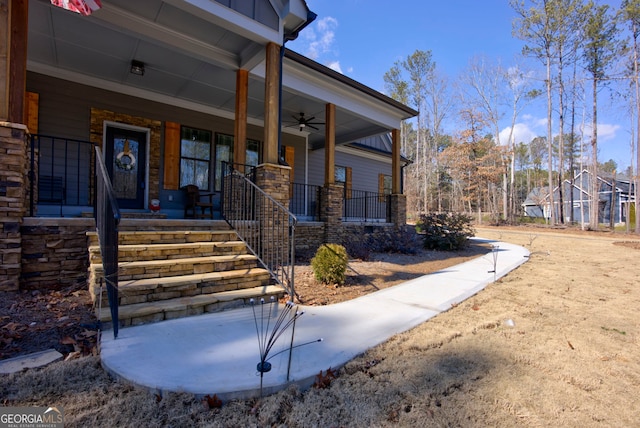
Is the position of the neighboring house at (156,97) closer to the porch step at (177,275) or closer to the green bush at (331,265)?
the porch step at (177,275)

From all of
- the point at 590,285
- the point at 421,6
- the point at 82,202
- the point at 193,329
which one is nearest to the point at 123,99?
the point at 82,202

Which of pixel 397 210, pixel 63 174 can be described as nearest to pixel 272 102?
pixel 63 174

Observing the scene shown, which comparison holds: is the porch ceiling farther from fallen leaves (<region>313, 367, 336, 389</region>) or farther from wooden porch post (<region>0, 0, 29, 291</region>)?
fallen leaves (<region>313, 367, 336, 389</region>)

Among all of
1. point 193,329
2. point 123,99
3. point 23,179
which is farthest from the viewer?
point 123,99

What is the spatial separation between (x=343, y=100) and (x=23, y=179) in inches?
244

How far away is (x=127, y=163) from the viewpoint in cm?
687

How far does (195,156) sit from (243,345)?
632 centimetres

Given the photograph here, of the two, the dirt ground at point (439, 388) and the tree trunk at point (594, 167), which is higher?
the tree trunk at point (594, 167)

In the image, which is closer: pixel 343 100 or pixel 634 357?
pixel 634 357

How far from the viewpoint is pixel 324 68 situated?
676cm

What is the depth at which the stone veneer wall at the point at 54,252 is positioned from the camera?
370 centimetres

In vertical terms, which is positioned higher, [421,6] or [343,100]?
[421,6]

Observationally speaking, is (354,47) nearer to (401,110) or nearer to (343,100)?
(401,110)

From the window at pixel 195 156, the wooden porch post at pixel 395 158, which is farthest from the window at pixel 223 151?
the wooden porch post at pixel 395 158
